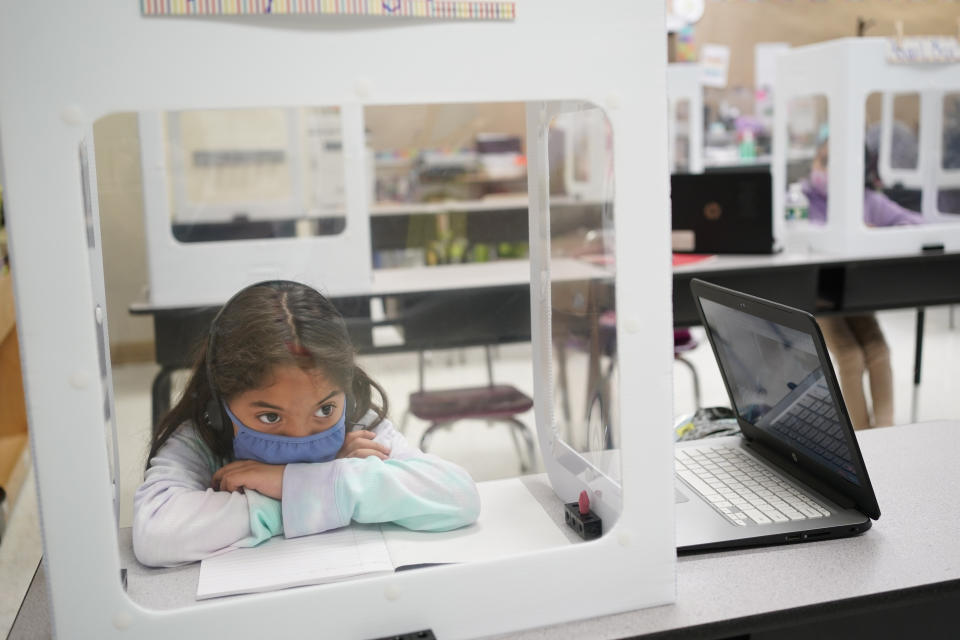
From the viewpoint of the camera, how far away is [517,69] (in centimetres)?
75

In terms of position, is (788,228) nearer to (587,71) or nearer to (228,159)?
(228,159)

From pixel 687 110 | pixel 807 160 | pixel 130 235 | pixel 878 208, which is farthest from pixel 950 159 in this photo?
pixel 130 235

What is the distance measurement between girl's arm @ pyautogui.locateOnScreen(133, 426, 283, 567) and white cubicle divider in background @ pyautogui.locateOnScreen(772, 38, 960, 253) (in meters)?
2.64

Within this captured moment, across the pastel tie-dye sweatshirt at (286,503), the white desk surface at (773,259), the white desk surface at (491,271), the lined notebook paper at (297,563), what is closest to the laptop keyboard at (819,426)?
the pastel tie-dye sweatshirt at (286,503)

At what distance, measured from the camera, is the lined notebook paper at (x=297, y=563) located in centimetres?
82

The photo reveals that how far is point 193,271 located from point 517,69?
1.97 metres

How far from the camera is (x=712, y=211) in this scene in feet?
10.1

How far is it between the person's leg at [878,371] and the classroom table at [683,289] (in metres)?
0.20

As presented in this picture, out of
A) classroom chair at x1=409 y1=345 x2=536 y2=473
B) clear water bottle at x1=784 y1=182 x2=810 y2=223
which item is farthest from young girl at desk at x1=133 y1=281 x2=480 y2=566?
clear water bottle at x1=784 y1=182 x2=810 y2=223

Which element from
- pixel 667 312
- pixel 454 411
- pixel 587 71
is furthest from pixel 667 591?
pixel 454 411

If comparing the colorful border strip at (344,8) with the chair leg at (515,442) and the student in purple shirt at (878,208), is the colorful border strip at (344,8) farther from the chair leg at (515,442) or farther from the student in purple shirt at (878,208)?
the student in purple shirt at (878,208)

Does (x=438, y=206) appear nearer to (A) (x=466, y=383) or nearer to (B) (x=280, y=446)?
(A) (x=466, y=383)

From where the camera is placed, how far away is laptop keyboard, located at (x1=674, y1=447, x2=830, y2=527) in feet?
3.32

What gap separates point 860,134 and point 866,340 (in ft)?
2.34
